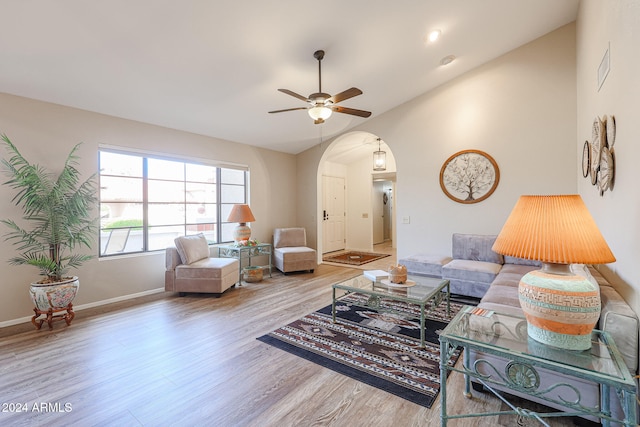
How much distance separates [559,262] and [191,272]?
13.1ft

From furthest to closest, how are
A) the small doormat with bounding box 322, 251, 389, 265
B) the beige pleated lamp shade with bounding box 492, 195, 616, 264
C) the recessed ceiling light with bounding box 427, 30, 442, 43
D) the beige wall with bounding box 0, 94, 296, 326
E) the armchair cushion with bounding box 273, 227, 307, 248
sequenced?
the small doormat with bounding box 322, 251, 389, 265 < the armchair cushion with bounding box 273, 227, 307, 248 < the recessed ceiling light with bounding box 427, 30, 442, 43 < the beige wall with bounding box 0, 94, 296, 326 < the beige pleated lamp shade with bounding box 492, 195, 616, 264

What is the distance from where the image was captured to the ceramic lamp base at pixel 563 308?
4.24ft

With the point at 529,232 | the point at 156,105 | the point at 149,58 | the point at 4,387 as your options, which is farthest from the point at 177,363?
the point at 156,105

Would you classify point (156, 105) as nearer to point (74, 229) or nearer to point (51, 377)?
point (74, 229)

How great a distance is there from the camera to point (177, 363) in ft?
7.49

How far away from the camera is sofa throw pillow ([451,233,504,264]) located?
3.96 m

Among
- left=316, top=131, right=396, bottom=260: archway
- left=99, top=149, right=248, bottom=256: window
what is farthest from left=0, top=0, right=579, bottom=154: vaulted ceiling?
left=316, top=131, right=396, bottom=260: archway

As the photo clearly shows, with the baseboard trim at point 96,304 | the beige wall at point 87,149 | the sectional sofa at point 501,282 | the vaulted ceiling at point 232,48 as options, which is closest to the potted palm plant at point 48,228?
the beige wall at point 87,149

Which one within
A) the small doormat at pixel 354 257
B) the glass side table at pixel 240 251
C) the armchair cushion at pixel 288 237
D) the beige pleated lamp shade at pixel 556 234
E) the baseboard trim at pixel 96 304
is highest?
the beige pleated lamp shade at pixel 556 234

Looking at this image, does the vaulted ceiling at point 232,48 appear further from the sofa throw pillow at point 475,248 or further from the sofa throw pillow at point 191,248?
the sofa throw pillow at point 475,248

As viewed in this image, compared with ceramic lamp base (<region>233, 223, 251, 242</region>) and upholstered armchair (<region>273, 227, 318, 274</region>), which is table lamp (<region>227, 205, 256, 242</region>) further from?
upholstered armchair (<region>273, 227, 318, 274</region>)

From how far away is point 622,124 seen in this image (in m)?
1.77

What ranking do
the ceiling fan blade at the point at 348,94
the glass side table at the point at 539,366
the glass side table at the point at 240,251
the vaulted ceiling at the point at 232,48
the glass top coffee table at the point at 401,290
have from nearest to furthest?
the glass side table at the point at 539,366 < the vaulted ceiling at the point at 232,48 < the glass top coffee table at the point at 401,290 < the ceiling fan blade at the point at 348,94 < the glass side table at the point at 240,251

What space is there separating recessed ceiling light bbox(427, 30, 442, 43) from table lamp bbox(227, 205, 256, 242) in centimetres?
361
